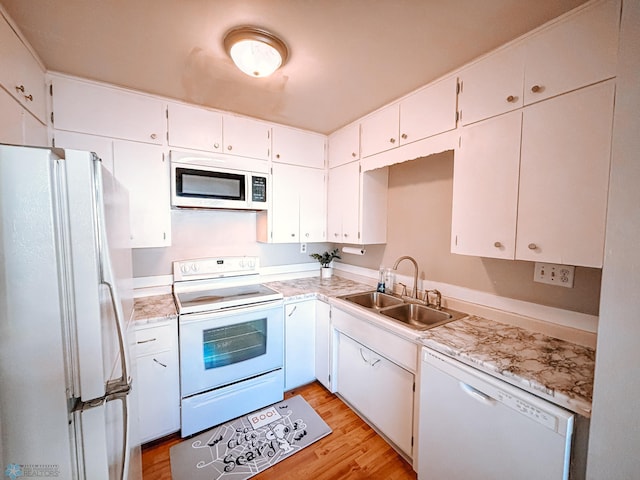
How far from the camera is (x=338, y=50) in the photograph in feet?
4.57

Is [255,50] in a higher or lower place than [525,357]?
higher

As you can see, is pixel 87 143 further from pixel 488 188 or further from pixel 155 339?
pixel 488 188

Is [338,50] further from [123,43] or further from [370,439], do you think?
[370,439]

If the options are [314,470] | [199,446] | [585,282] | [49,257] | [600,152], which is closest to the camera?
[49,257]

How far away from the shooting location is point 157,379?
1.69m

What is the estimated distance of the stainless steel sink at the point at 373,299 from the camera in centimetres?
222

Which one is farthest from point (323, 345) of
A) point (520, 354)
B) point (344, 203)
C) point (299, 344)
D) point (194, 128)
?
point (194, 128)

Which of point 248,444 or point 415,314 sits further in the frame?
point 415,314

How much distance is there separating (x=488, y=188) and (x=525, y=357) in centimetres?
87

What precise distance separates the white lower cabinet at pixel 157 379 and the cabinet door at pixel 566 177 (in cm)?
222

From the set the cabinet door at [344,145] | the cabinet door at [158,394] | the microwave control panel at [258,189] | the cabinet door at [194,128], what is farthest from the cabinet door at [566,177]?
the cabinet door at [158,394]

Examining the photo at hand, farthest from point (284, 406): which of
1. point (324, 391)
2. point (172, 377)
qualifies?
point (172, 377)

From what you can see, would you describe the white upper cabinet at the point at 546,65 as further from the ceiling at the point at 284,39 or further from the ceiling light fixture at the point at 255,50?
the ceiling light fixture at the point at 255,50

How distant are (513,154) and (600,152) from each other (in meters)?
0.31
